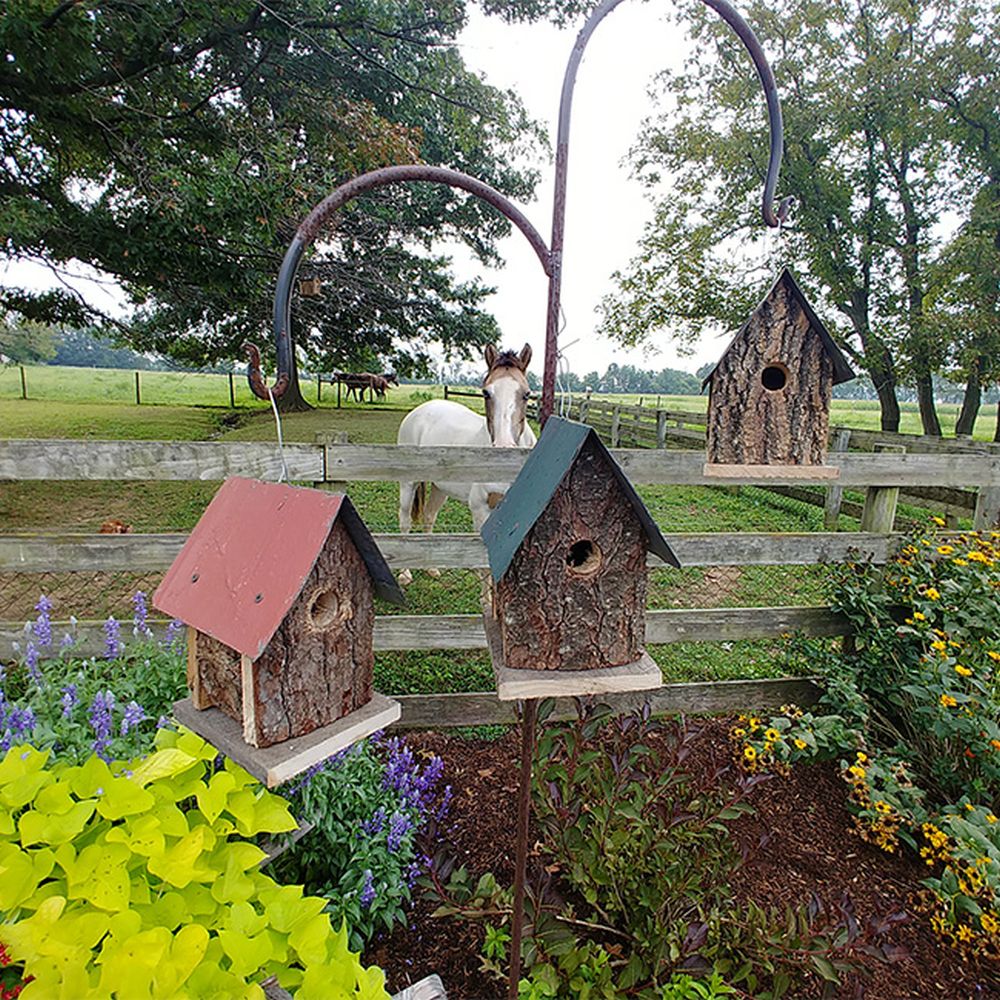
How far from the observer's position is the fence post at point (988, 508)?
3.69 metres

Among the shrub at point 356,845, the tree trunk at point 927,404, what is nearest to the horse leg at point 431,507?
the shrub at point 356,845

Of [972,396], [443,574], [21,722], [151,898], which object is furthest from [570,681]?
[972,396]

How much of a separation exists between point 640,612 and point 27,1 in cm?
662

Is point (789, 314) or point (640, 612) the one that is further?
point (789, 314)

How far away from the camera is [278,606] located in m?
1.09

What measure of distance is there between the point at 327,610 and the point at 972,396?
14.9 meters

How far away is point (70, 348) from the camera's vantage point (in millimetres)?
54750

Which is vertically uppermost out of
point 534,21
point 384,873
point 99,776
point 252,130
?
point 534,21

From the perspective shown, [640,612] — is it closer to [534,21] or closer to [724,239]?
[534,21]

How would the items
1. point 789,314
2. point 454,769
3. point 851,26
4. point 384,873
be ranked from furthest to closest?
point 851,26, point 454,769, point 384,873, point 789,314

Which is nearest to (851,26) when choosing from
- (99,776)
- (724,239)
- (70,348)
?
(724,239)

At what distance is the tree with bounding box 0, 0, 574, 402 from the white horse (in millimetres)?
2340

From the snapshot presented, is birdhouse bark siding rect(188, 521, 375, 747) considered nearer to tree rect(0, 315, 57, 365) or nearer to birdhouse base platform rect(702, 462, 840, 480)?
birdhouse base platform rect(702, 462, 840, 480)

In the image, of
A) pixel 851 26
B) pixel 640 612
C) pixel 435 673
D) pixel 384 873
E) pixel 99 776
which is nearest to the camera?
pixel 99 776
